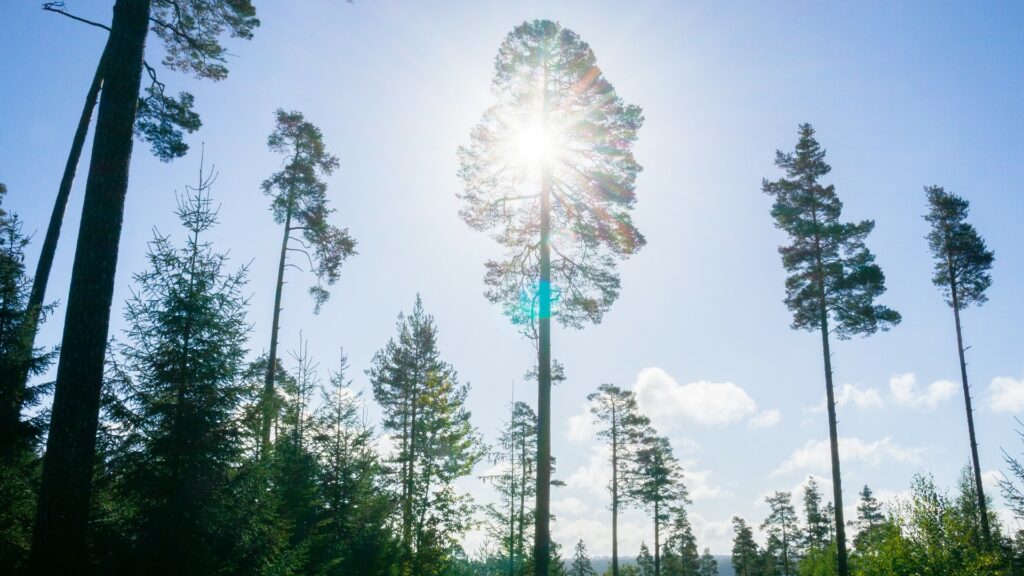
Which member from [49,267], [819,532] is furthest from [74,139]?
[819,532]

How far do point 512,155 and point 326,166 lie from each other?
30.6ft

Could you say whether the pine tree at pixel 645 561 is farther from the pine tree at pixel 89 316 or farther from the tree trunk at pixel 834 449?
the pine tree at pixel 89 316

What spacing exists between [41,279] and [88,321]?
735 cm

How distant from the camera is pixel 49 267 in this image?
12023 mm

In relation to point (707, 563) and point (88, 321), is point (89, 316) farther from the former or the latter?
point (707, 563)

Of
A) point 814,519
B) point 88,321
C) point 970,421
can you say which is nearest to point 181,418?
point 88,321

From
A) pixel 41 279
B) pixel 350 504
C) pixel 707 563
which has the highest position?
pixel 41 279

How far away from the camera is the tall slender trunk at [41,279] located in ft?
32.7

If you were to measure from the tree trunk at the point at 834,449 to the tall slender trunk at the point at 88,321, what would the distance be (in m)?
20.1

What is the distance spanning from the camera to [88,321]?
658 cm

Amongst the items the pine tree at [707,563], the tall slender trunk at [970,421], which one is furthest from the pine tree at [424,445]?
the pine tree at [707,563]

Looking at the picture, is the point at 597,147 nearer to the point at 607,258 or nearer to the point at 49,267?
the point at 607,258

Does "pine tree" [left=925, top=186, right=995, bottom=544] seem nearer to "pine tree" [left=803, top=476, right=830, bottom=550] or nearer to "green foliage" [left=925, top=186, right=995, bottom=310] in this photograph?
"green foliage" [left=925, top=186, right=995, bottom=310]

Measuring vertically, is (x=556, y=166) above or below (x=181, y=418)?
above
